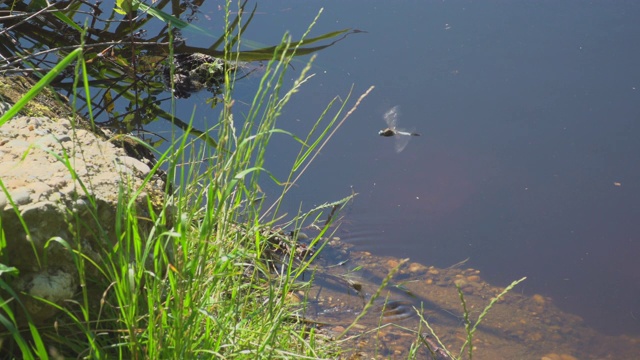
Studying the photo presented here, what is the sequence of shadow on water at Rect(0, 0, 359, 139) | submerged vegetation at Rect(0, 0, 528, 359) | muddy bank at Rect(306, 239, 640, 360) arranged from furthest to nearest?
1. shadow on water at Rect(0, 0, 359, 139)
2. muddy bank at Rect(306, 239, 640, 360)
3. submerged vegetation at Rect(0, 0, 528, 359)

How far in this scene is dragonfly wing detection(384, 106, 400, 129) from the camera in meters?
3.76

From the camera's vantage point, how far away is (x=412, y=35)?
14.4 feet

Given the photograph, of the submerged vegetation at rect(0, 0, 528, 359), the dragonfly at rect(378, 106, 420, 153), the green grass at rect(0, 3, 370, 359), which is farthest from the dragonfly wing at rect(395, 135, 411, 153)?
the green grass at rect(0, 3, 370, 359)

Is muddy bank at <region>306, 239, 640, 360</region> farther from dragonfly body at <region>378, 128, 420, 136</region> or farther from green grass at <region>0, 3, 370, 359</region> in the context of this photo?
green grass at <region>0, 3, 370, 359</region>

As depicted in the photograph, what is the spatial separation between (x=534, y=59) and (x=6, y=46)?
2843 mm

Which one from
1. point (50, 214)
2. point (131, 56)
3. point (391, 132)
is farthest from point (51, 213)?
point (391, 132)

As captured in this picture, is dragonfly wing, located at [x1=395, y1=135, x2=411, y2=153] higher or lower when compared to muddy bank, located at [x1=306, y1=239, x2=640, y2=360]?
higher

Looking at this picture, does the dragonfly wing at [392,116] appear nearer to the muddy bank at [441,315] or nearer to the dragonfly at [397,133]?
the dragonfly at [397,133]

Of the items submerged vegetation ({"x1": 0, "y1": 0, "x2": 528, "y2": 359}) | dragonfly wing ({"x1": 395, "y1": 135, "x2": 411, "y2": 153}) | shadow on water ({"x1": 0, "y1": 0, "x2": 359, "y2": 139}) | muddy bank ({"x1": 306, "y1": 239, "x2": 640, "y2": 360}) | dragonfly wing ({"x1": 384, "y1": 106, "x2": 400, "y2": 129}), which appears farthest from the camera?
dragonfly wing ({"x1": 384, "y1": 106, "x2": 400, "y2": 129})

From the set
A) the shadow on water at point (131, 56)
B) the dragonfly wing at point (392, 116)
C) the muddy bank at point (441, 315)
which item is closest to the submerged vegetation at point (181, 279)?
the muddy bank at point (441, 315)

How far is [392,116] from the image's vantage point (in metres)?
3.80

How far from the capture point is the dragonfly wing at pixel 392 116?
3.76 metres

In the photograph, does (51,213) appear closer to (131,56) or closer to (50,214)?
(50,214)

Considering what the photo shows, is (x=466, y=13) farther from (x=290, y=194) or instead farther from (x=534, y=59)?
(x=290, y=194)
